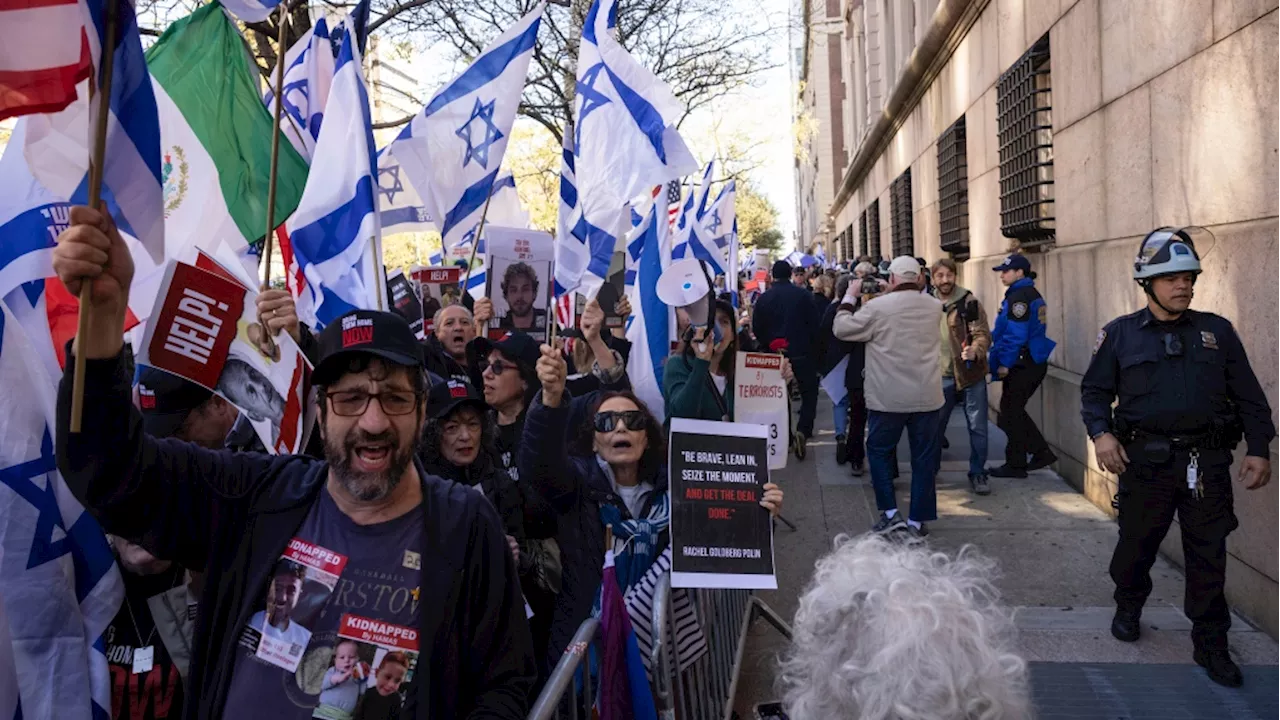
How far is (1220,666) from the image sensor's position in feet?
15.5

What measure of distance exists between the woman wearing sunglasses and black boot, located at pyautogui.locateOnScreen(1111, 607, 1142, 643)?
7.89ft

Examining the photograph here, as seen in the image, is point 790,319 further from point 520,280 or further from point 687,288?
point 687,288

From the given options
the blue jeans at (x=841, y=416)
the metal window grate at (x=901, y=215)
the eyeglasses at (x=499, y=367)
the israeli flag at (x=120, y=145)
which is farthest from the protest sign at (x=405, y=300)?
the metal window grate at (x=901, y=215)

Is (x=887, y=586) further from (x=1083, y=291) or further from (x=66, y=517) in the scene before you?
(x=1083, y=291)

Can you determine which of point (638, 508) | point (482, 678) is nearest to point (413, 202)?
point (638, 508)

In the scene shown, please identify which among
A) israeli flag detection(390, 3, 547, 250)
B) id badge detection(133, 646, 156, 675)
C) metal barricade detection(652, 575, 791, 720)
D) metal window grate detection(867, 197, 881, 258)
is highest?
metal window grate detection(867, 197, 881, 258)

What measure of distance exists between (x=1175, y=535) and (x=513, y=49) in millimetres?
4901

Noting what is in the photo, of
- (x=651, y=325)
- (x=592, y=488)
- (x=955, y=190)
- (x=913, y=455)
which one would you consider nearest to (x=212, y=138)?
(x=651, y=325)

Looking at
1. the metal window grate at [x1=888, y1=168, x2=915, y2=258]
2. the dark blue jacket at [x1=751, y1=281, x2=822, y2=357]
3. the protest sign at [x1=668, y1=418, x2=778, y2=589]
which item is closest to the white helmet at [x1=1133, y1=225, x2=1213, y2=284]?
the protest sign at [x1=668, y1=418, x2=778, y2=589]

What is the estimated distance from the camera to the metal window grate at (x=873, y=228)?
2817cm

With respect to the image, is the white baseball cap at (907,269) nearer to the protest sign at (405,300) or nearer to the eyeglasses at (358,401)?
the protest sign at (405,300)

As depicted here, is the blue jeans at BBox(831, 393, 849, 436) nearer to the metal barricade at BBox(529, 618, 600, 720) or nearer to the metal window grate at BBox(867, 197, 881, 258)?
the metal barricade at BBox(529, 618, 600, 720)

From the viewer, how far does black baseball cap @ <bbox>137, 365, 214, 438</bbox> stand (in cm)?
322

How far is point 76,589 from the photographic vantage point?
2621mm
